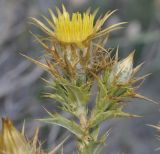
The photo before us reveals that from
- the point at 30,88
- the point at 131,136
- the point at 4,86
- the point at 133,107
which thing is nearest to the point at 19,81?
the point at 4,86

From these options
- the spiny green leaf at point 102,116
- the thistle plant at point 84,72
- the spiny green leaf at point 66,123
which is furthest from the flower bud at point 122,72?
the spiny green leaf at point 66,123

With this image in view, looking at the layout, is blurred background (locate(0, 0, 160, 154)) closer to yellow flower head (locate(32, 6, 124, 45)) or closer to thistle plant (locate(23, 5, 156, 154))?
thistle plant (locate(23, 5, 156, 154))

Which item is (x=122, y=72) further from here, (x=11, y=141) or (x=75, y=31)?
(x=11, y=141)

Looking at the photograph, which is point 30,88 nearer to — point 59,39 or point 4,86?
point 4,86

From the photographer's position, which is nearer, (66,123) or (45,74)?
(66,123)

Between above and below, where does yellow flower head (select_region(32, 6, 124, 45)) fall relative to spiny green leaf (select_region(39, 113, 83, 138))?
above

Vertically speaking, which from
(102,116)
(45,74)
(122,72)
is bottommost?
(45,74)

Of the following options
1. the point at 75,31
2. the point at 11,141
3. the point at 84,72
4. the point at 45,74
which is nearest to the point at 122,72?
the point at 84,72

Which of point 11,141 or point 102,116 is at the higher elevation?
point 11,141

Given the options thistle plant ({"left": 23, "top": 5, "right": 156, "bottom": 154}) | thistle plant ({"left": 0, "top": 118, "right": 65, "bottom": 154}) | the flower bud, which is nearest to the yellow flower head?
thistle plant ({"left": 23, "top": 5, "right": 156, "bottom": 154})
